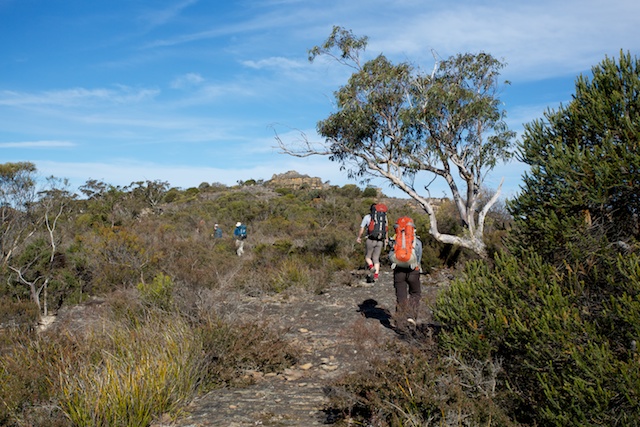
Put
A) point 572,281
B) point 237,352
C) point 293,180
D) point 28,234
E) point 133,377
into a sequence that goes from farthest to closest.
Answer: point 293,180 → point 28,234 → point 237,352 → point 133,377 → point 572,281

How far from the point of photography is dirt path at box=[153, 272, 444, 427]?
4.63 meters

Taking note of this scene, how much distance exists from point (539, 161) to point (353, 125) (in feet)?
38.3

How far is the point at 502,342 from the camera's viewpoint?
155 inches

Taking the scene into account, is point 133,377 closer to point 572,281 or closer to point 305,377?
point 305,377

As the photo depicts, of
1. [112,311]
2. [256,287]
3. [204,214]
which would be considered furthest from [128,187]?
[112,311]

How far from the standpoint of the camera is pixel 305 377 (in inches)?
231

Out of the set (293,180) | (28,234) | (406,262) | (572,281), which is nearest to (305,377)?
(406,262)

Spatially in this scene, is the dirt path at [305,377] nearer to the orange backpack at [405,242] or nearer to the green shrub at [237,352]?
the green shrub at [237,352]

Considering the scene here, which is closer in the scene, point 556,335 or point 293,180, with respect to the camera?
point 556,335

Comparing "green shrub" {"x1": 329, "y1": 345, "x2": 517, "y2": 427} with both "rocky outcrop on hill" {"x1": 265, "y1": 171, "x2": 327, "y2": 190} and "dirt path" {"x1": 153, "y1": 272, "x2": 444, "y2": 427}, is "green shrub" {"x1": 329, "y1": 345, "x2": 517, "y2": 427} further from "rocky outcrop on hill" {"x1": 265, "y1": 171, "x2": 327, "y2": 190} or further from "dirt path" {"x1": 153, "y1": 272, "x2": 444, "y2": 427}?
"rocky outcrop on hill" {"x1": 265, "y1": 171, "x2": 327, "y2": 190}

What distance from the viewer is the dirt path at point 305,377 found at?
4.63m

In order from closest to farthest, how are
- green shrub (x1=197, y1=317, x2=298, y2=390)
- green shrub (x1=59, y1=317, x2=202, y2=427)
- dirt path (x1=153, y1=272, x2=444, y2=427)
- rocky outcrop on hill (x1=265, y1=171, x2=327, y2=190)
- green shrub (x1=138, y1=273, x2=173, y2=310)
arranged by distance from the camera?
green shrub (x1=59, y1=317, x2=202, y2=427) → dirt path (x1=153, y1=272, x2=444, y2=427) → green shrub (x1=197, y1=317, x2=298, y2=390) → green shrub (x1=138, y1=273, x2=173, y2=310) → rocky outcrop on hill (x1=265, y1=171, x2=327, y2=190)

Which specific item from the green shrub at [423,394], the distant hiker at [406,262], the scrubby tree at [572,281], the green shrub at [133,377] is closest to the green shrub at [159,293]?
the green shrub at [133,377]

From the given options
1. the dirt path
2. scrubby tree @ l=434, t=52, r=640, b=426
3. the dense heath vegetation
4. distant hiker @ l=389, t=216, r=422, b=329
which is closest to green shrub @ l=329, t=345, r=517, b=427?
the dense heath vegetation
